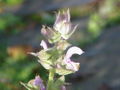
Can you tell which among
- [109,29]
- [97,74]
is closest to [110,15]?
[109,29]

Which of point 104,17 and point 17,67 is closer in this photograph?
point 17,67

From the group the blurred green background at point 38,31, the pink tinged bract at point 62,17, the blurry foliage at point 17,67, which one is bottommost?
the pink tinged bract at point 62,17

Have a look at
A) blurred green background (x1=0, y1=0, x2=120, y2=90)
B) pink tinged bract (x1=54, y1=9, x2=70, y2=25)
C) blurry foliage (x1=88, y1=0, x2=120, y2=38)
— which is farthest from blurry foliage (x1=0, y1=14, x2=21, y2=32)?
pink tinged bract (x1=54, y1=9, x2=70, y2=25)

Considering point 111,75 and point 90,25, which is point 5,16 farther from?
point 111,75

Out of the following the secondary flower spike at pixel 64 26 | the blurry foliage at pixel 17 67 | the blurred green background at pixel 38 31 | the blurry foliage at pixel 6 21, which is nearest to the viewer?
the secondary flower spike at pixel 64 26

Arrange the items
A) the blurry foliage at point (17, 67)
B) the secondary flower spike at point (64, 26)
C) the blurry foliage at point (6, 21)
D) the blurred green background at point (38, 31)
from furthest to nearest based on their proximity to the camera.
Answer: the blurry foliage at point (6, 21)
the blurred green background at point (38, 31)
the blurry foliage at point (17, 67)
the secondary flower spike at point (64, 26)

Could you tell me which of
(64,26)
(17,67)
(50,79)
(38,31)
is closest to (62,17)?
(64,26)

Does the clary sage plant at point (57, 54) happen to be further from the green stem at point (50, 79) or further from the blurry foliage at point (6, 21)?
the blurry foliage at point (6, 21)

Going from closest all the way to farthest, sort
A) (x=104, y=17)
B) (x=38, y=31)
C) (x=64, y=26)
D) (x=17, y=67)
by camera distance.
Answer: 1. (x=64, y=26)
2. (x=17, y=67)
3. (x=38, y=31)
4. (x=104, y=17)

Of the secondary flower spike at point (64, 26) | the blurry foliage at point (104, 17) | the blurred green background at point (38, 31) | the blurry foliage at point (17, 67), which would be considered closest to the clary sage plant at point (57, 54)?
the secondary flower spike at point (64, 26)

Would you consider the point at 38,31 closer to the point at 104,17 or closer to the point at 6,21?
the point at 6,21
